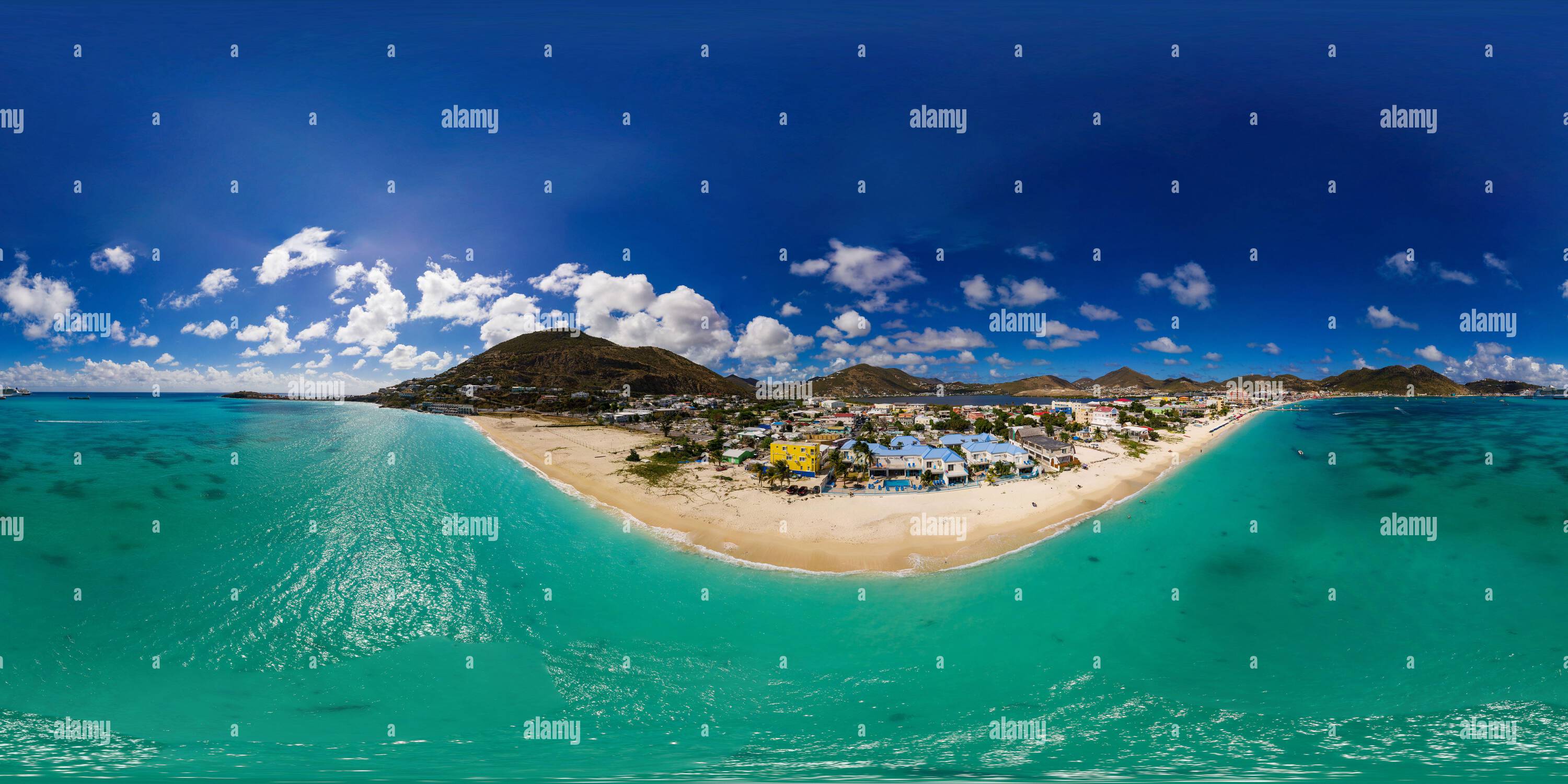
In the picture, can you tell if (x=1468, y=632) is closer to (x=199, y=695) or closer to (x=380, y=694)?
(x=380, y=694)

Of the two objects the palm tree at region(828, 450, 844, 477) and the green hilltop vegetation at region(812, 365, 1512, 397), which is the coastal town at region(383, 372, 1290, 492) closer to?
the palm tree at region(828, 450, 844, 477)

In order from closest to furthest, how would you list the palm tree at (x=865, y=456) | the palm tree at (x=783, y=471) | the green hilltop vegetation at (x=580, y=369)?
the palm tree at (x=783, y=471), the palm tree at (x=865, y=456), the green hilltop vegetation at (x=580, y=369)

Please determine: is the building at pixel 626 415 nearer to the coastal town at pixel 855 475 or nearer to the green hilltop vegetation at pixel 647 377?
the coastal town at pixel 855 475

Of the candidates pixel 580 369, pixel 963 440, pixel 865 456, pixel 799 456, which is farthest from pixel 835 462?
pixel 580 369

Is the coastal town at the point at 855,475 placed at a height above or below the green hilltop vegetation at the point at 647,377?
below

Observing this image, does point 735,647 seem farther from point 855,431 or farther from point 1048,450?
point 855,431

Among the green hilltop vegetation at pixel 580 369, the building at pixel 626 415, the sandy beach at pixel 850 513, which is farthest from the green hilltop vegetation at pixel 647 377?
the sandy beach at pixel 850 513
